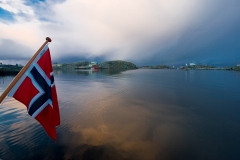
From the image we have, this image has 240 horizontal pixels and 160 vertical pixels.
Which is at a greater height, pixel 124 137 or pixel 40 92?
pixel 40 92

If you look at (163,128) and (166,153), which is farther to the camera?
(163,128)

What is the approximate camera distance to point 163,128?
898 centimetres

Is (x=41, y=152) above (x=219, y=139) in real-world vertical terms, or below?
above

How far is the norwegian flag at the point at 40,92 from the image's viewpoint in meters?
3.54

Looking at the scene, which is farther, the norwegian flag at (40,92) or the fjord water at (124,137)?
the fjord water at (124,137)

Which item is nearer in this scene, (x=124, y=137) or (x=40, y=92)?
(x=40, y=92)

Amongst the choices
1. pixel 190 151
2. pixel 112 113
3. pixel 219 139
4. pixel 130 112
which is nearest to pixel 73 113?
pixel 112 113

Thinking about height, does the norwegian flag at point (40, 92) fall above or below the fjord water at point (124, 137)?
above

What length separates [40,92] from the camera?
12.5 ft

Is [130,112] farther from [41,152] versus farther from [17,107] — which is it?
[17,107]

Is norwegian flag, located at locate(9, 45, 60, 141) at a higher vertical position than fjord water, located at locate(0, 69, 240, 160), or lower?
higher

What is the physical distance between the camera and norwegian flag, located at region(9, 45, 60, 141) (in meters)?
3.54

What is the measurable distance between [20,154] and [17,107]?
30.1 ft

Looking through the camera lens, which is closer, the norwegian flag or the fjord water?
the norwegian flag
